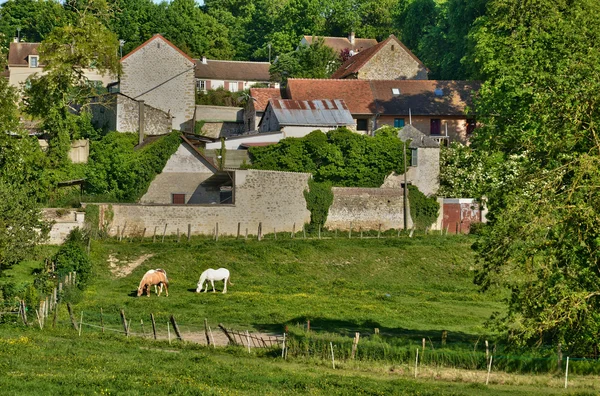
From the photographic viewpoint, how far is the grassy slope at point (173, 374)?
24906 mm

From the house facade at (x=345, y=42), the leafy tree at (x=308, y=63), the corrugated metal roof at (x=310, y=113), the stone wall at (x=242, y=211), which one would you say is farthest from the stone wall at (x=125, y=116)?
the house facade at (x=345, y=42)

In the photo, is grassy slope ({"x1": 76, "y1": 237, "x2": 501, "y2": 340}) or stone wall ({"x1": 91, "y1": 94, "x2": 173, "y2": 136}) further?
stone wall ({"x1": 91, "y1": 94, "x2": 173, "y2": 136})

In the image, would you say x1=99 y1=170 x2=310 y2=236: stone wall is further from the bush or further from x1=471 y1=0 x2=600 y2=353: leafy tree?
x1=471 y1=0 x2=600 y2=353: leafy tree

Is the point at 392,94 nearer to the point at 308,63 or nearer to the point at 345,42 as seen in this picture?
the point at 308,63

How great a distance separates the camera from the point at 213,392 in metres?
24.7

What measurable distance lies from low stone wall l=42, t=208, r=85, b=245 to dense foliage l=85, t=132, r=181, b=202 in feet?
18.3

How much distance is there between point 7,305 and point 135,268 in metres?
13.2

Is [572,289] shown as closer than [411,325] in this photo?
Yes

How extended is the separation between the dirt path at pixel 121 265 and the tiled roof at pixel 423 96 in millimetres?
29916

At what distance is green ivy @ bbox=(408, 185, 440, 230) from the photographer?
6481 centimetres

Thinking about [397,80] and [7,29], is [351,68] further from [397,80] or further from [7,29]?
[7,29]

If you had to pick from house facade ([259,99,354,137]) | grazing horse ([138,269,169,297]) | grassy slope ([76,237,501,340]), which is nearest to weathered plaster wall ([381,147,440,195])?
house facade ([259,99,354,137])

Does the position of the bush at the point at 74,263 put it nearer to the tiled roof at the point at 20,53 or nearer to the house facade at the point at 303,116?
the house facade at the point at 303,116

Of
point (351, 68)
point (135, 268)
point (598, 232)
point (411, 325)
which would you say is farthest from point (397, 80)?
point (598, 232)
